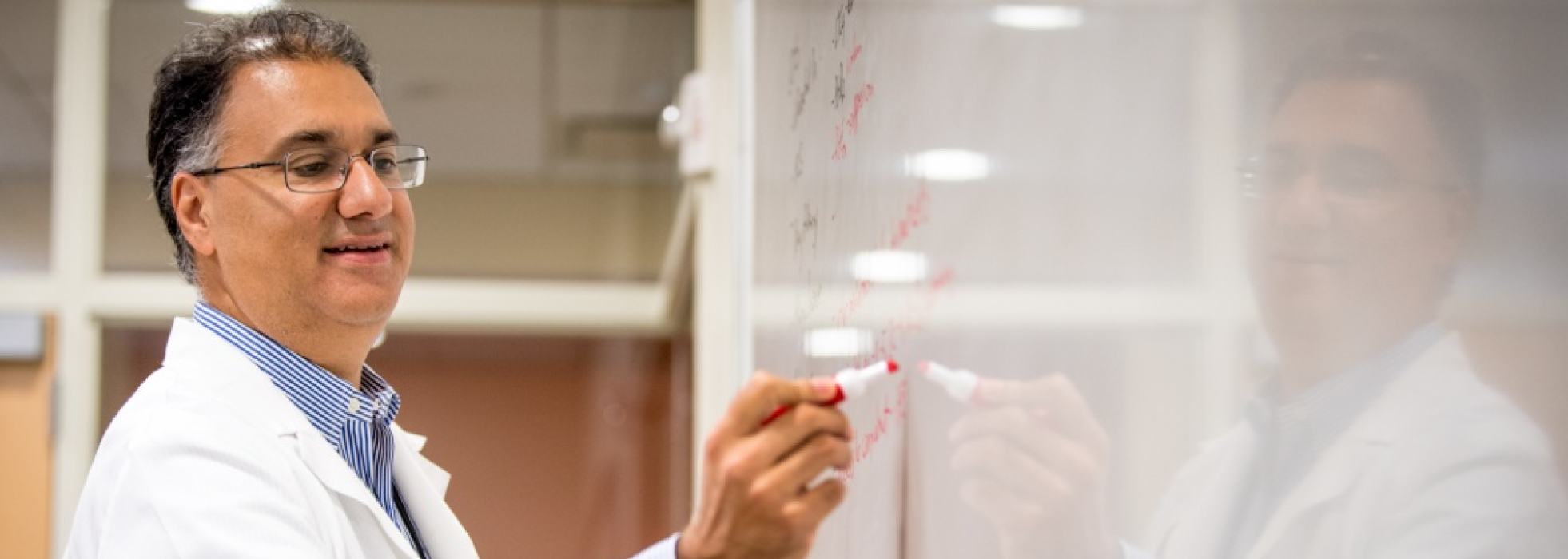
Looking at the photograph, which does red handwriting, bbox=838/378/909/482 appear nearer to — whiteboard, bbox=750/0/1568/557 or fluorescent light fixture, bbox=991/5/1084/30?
whiteboard, bbox=750/0/1568/557

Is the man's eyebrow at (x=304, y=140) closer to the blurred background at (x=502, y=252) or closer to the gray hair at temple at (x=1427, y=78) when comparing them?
the blurred background at (x=502, y=252)

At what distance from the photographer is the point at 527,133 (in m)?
2.40

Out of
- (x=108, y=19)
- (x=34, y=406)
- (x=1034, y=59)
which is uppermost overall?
(x=108, y=19)

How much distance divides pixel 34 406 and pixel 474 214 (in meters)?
0.74

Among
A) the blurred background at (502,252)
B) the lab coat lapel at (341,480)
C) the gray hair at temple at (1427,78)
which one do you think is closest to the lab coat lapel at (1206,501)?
the gray hair at temple at (1427,78)

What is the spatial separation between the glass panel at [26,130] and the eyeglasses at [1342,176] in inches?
88.7

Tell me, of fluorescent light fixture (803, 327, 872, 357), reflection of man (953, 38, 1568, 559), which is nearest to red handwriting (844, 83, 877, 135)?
fluorescent light fixture (803, 327, 872, 357)

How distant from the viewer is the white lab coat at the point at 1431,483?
31 centimetres

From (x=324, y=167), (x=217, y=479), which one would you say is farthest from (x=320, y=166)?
(x=217, y=479)

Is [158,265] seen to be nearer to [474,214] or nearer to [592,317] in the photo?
[474,214]

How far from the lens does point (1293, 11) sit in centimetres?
39

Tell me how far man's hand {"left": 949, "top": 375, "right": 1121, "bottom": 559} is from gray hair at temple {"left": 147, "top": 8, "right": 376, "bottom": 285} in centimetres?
51

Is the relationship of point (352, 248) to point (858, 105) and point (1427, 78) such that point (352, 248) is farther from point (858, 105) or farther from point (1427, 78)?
point (1427, 78)

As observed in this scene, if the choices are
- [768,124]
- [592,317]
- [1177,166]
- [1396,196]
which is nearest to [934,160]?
[1177,166]
